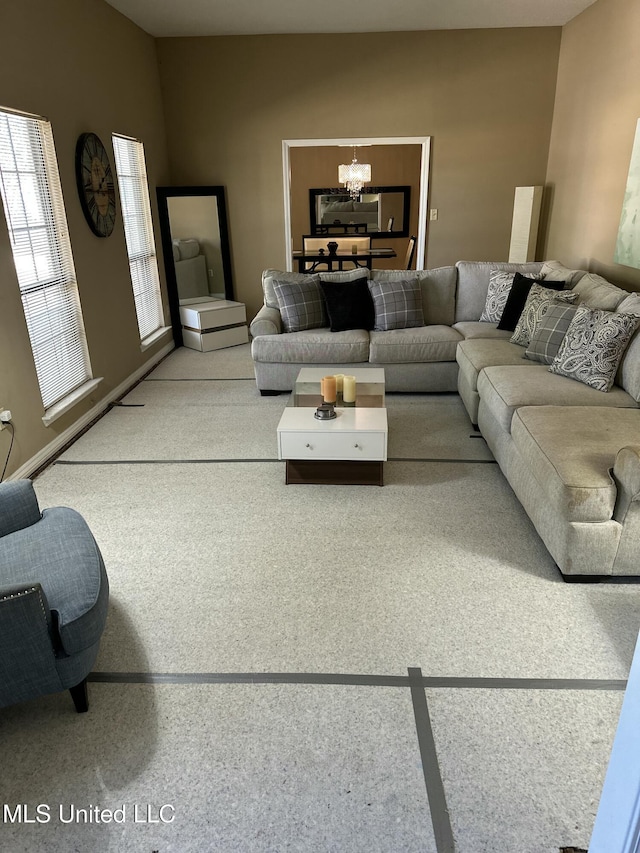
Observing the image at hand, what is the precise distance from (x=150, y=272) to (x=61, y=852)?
5.18 meters

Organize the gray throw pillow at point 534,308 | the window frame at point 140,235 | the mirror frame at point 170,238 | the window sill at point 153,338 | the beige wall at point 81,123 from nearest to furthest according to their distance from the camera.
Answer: the beige wall at point 81,123 < the gray throw pillow at point 534,308 < the window frame at point 140,235 < the window sill at point 153,338 < the mirror frame at point 170,238

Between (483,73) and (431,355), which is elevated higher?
(483,73)

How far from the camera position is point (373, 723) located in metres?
1.77

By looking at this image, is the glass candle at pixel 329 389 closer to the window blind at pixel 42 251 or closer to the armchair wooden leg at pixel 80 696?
the window blind at pixel 42 251

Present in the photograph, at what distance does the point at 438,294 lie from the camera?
4.79 metres

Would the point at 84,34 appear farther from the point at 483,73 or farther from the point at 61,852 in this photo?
the point at 61,852

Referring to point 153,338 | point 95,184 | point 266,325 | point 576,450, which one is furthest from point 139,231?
point 576,450

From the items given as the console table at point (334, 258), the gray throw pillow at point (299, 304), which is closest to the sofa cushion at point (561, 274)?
the gray throw pillow at point (299, 304)

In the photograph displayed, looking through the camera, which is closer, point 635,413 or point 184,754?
point 184,754

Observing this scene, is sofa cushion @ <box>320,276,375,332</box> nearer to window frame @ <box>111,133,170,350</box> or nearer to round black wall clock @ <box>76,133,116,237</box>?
round black wall clock @ <box>76,133,116,237</box>

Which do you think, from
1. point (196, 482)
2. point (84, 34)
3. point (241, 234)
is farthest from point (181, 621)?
point (241, 234)

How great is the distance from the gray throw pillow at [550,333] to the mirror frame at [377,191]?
20.9 ft

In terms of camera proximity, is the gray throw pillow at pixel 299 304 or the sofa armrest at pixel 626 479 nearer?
the sofa armrest at pixel 626 479

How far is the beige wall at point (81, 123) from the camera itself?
328cm
